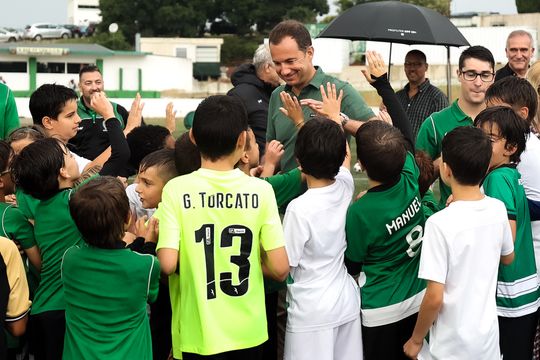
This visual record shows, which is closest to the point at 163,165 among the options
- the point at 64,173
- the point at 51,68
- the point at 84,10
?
the point at 64,173

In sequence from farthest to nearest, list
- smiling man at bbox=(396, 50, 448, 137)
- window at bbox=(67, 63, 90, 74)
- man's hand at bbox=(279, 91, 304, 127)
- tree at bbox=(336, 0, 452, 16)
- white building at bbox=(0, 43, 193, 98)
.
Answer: tree at bbox=(336, 0, 452, 16) → window at bbox=(67, 63, 90, 74) → white building at bbox=(0, 43, 193, 98) → smiling man at bbox=(396, 50, 448, 137) → man's hand at bbox=(279, 91, 304, 127)

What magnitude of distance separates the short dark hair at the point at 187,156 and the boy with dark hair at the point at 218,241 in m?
0.36

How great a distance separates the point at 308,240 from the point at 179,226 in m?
0.67

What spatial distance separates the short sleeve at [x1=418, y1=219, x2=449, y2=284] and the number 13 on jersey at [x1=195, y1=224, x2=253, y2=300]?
815mm

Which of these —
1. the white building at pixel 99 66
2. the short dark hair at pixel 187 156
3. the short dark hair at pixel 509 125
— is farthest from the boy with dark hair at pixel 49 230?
the white building at pixel 99 66

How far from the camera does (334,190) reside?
394 cm

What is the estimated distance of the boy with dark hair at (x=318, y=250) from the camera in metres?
3.82

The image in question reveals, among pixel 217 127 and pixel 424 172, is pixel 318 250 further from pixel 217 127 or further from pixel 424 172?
pixel 424 172

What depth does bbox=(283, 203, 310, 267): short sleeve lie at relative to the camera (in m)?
3.79

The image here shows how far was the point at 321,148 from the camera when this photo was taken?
381 cm

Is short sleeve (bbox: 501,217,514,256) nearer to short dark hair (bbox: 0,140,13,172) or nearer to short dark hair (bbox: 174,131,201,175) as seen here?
short dark hair (bbox: 174,131,201,175)

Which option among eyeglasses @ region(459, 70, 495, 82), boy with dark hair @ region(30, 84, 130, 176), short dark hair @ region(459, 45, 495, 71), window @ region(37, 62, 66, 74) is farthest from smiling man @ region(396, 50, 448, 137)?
window @ region(37, 62, 66, 74)

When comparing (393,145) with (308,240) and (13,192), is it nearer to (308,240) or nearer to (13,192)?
(308,240)

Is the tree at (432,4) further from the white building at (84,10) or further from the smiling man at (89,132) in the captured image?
the smiling man at (89,132)
